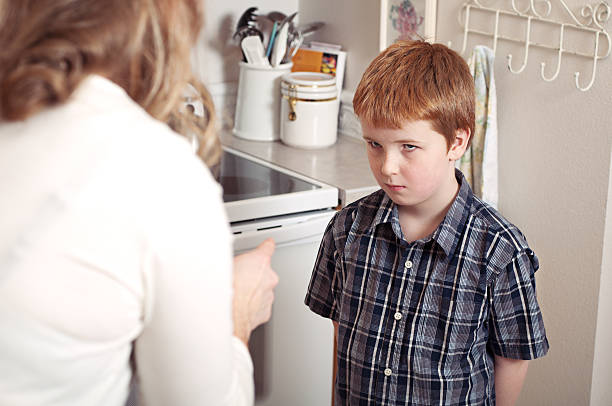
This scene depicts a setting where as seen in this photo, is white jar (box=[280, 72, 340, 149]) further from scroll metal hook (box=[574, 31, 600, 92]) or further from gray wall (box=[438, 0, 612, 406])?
scroll metal hook (box=[574, 31, 600, 92])

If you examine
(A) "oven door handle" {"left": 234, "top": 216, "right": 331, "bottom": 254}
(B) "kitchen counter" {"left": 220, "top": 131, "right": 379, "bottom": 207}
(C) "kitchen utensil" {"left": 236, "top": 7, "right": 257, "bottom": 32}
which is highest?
(C) "kitchen utensil" {"left": 236, "top": 7, "right": 257, "bottom": 32}

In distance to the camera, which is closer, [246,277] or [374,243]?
[246,277]

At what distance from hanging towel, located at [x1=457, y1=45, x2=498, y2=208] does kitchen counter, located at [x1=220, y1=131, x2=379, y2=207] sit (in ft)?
0.77

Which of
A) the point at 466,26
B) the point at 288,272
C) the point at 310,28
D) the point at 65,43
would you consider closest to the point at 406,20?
the point at 466,26

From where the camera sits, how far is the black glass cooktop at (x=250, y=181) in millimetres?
1701

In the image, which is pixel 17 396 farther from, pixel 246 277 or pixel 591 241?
pixel 591 241

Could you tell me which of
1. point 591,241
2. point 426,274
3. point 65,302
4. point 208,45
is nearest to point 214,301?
point 65,302

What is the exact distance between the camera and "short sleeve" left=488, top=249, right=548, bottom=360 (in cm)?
109

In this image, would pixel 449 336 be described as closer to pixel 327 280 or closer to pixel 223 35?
pixel 327 280

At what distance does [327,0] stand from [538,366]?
1.26 meters

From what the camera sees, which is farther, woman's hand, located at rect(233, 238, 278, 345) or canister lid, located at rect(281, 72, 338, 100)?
canister lid, located at rect(281, 72, 338, 100)

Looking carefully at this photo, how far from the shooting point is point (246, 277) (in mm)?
782

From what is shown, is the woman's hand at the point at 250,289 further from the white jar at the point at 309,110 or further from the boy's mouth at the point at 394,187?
the white jar at the point at 309,110

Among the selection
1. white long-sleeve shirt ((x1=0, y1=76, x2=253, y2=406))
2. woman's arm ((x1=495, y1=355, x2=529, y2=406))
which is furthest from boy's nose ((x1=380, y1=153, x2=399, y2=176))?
white long-sleeve shirt ((x1=0, y1=76, x2=253, y2=406))
